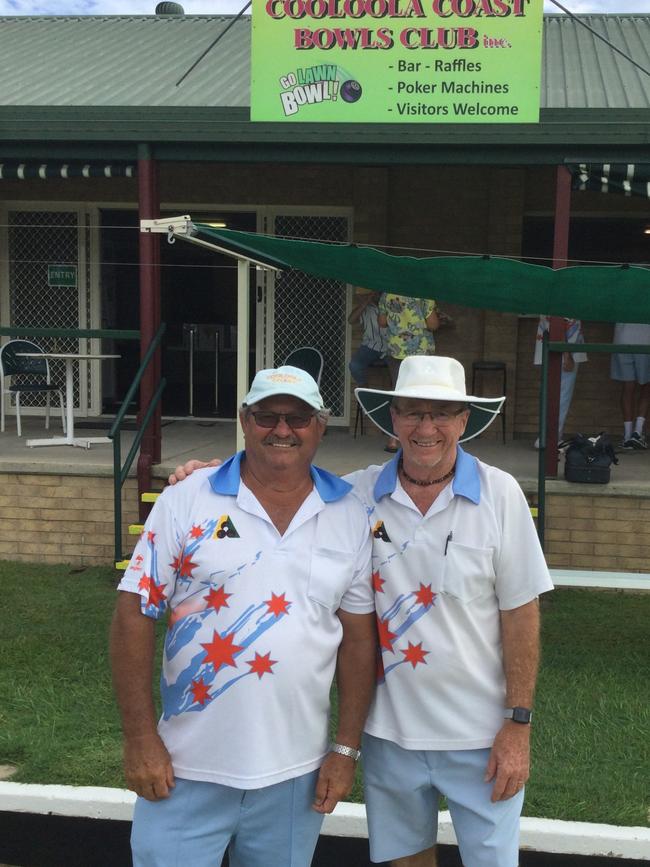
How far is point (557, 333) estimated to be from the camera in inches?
253

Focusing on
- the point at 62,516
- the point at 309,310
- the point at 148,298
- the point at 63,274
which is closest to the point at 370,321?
the point at 309,310

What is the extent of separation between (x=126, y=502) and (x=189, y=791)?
184 inches

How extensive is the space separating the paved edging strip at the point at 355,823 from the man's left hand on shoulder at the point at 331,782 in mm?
1072

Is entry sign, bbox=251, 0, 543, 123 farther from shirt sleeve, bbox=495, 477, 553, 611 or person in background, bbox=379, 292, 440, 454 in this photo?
shirt sleeve, bbox=495, 477, 553, 611

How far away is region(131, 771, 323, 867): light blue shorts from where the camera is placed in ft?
7.06

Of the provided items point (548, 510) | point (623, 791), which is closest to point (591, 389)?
point (548, 510)

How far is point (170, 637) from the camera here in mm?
2238

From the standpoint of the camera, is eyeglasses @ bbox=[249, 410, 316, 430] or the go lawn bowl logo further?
the go lawn bowl logo

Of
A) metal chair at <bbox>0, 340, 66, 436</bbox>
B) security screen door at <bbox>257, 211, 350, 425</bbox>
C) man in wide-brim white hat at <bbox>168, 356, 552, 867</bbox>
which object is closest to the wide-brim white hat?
man in wide-brim white hat at <bbox>168, 356, 552, 867</bbox>

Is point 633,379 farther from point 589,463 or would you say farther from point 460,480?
point 460,480

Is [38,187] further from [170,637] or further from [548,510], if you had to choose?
[170,637]

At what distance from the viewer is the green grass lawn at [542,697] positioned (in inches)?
140

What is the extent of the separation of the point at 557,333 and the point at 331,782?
4772mm

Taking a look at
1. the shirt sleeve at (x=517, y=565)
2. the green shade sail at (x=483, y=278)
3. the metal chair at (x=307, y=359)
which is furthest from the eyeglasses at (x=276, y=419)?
the metal chair at (x=307, y=359)
